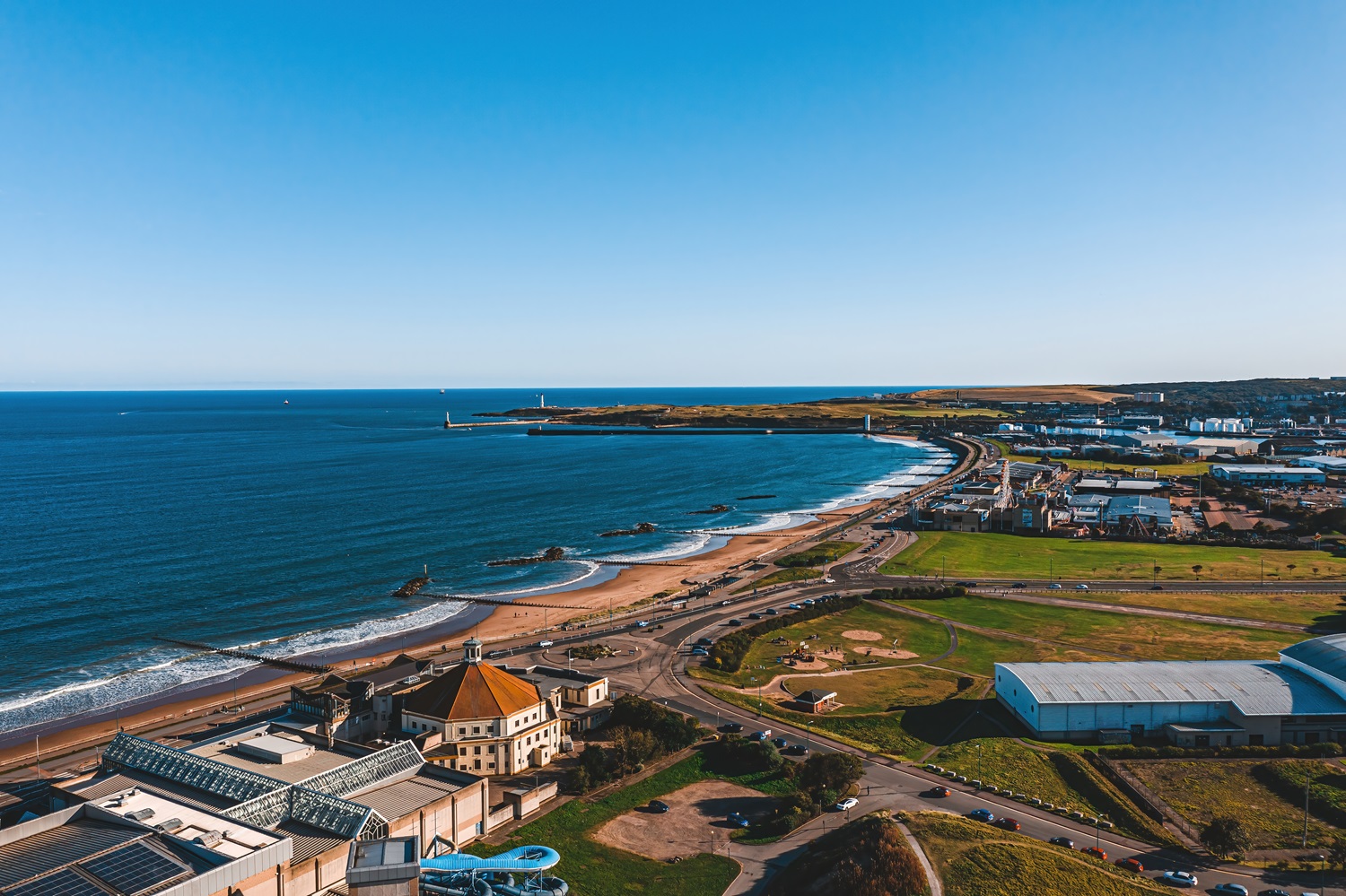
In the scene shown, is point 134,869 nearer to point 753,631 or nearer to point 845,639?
point 753,631

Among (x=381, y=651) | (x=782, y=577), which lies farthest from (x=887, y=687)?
(x=381, y=651)

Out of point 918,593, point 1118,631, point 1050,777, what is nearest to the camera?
point 1050,777

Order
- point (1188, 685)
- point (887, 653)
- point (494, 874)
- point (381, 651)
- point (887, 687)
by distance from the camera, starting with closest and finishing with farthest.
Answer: point (494, 874) < point (1188, 685) < point (887, 687) < point (887, 653) < point (381, 651)

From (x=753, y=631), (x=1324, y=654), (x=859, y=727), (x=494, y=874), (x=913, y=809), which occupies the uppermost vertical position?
(x=1324, y=654)

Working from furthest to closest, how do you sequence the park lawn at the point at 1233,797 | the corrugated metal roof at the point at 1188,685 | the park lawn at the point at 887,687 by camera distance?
1. the park lawn at the point at 887,687
2. the corrugated metal roof at the point at 1188,685
3. the park lawn at the point at 1233,797

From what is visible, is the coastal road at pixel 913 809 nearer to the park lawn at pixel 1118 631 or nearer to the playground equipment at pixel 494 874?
the playground equipment at pixel 494 874

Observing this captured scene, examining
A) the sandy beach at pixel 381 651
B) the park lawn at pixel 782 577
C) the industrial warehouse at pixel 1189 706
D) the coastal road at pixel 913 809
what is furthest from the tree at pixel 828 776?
the park lawn at pixel 782 577
